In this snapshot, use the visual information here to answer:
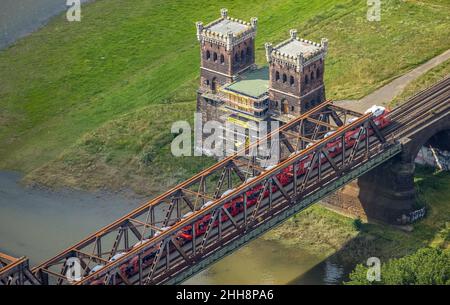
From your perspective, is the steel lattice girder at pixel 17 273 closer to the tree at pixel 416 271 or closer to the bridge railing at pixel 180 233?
the bridge railing at pixel 180 233

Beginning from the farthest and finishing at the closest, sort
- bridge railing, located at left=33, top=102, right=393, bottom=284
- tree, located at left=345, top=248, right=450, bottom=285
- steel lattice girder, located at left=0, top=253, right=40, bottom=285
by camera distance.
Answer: tree, located at left=345, top=248, right=450, bottom=285 → bridge railing, located at left=33, top=102, right=393, bottom=284 → steel lattice girder, located at left=0, top=253, right=40, bottom=285

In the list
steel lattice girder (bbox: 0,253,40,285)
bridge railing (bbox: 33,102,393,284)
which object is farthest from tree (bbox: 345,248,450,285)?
steel lattice girder (bbox: 0,253,40,285)

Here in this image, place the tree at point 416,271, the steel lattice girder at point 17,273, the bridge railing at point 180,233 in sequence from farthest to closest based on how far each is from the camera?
the tree at point 416,271 < the bridge railing at point 180,233 < the steel lattice girder at point 17,273

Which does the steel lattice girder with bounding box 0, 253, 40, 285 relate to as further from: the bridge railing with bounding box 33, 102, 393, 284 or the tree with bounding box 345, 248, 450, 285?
the tree with bounding box 345, 248, 450, 285

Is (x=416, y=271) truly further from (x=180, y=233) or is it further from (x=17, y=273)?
(x=17, y=273)

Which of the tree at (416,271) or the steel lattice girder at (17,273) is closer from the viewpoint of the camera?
the steel lattice girder at (17,273)

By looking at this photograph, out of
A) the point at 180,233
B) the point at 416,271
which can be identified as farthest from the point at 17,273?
the point at 416,271

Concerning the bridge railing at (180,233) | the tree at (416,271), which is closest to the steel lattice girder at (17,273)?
the bridge railing at (180,233)

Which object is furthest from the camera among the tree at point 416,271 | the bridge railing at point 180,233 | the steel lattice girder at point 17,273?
the tree at point 416,271

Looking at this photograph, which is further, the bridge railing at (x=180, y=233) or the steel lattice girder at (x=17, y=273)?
the bridge railing at (x=180, y=233)

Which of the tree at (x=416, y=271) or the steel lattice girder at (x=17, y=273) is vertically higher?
the steel lattice girder at (x=17, y=273)

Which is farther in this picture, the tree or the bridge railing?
the tree
